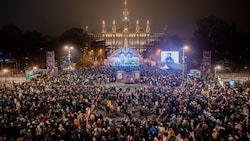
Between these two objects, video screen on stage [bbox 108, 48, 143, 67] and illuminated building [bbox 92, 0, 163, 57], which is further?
illuminated building [bbox 92, 0, 163, 57]

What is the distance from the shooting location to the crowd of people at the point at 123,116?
13133 millimetres

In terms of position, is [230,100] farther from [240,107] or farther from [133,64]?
[133,64]

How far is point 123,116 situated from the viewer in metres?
19.0

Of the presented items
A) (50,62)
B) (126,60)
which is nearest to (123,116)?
(50,62)

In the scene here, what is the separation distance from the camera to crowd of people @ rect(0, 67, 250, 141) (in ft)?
43.1

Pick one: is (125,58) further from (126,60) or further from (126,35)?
(126,35)

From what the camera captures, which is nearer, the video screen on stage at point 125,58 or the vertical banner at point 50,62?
the vertical banner at point 50,62

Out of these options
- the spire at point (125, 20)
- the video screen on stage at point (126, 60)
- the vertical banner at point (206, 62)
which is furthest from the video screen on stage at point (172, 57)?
the spire at point (125, 20)

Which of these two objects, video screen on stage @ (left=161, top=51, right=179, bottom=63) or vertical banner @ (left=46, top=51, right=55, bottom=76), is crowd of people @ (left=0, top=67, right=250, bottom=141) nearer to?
vertical banner @ (left=46, top=51, right=55, bottom=76)

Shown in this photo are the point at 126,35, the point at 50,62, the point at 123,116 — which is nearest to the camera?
the point at 123,116

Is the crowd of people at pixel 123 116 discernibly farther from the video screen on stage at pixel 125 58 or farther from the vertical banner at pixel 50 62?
the video screen on stage at pixel 125 58

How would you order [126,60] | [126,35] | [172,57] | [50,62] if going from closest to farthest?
[50,62], [126,60], [172,57], [126,35]

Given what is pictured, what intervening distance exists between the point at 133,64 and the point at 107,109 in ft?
74.9

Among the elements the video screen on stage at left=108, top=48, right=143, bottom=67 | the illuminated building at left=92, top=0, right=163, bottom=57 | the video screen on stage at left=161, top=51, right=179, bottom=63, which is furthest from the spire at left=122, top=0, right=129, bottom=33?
the video screen on stage at left=108, top=48, right=143, bottom=67
